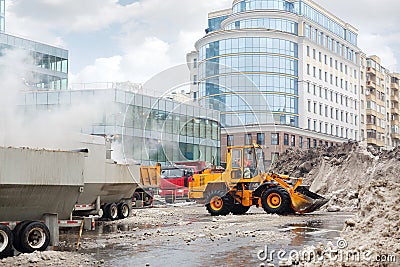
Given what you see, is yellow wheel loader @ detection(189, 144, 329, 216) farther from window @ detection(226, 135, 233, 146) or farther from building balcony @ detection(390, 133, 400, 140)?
building balcony @ detection(390, 133, 400, 140)

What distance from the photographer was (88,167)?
19484 millimetres

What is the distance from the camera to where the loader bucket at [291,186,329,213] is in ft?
75.8

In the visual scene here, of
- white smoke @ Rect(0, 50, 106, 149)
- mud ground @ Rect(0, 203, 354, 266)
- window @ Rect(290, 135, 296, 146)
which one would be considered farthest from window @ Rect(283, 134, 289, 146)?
mud ground @ Rect(0, 203, 354, 266)

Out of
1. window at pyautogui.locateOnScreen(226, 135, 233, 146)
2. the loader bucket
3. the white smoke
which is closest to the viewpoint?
the white smoke

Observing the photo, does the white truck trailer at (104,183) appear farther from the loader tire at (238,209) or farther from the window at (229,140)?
the loader tire at (238,209)

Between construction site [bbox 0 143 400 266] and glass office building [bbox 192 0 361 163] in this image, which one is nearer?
construction site [bbox 0 143 400 266]

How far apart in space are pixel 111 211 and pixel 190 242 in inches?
327

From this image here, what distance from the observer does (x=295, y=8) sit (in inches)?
3250

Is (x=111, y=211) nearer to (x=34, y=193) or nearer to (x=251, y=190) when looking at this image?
(x=251, y=190)

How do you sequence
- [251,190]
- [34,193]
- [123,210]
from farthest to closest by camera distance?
[251,190] < [123,210] < [34,193]

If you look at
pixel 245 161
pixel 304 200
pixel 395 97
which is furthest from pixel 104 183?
pixel 395 97

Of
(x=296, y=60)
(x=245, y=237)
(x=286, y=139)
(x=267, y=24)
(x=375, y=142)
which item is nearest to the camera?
(x=245, y=237)

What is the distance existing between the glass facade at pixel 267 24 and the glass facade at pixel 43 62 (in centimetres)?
2718

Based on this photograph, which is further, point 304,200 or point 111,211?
point 304,200
